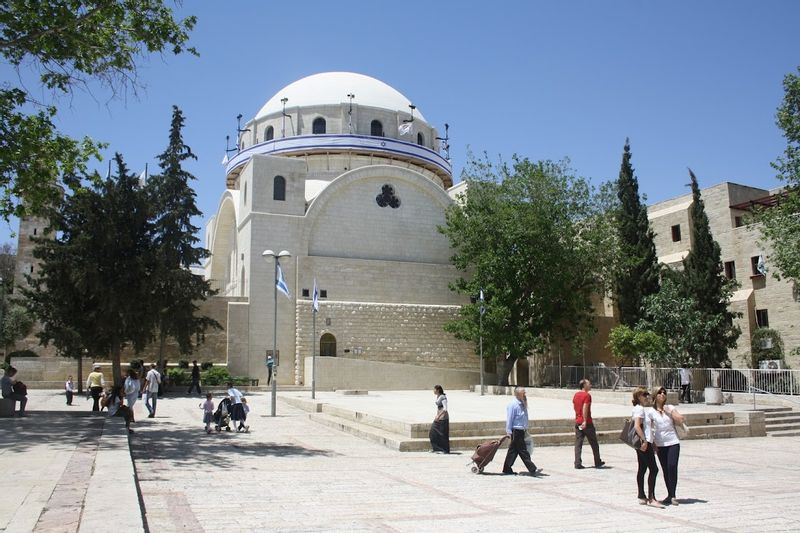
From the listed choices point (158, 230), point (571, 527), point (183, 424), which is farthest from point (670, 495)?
point (158, 230)

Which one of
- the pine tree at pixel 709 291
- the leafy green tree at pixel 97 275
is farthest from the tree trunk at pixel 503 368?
the leafy green tree at pixel 97 275

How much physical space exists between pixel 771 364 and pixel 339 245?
1705 centimetres

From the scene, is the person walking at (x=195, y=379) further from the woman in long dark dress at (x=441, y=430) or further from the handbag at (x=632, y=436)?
the handbag at (x=632, y=436)

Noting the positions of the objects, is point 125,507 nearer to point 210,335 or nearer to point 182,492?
point 182,492

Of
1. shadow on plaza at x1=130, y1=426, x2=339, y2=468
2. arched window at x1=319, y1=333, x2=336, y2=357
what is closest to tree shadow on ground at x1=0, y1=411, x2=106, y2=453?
shadow on plaza at x1=130, y1=426, x2=339, y2=468

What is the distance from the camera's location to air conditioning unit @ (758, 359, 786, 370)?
71.7 feet

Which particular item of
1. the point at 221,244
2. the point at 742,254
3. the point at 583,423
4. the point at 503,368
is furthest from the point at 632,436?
the point at 221,244

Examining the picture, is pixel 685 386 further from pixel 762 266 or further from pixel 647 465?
pixel 647 465

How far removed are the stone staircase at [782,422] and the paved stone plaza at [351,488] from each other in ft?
11.6

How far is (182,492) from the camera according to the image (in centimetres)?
681

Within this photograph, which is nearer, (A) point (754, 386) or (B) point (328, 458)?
(B) point (328, 458)

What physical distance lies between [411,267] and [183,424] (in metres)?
17.3

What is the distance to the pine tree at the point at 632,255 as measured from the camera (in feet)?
81.3

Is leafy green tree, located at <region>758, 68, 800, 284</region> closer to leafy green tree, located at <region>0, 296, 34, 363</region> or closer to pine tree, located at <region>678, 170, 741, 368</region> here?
pine tree, located at <region>678, 170, 741, 368</region>
